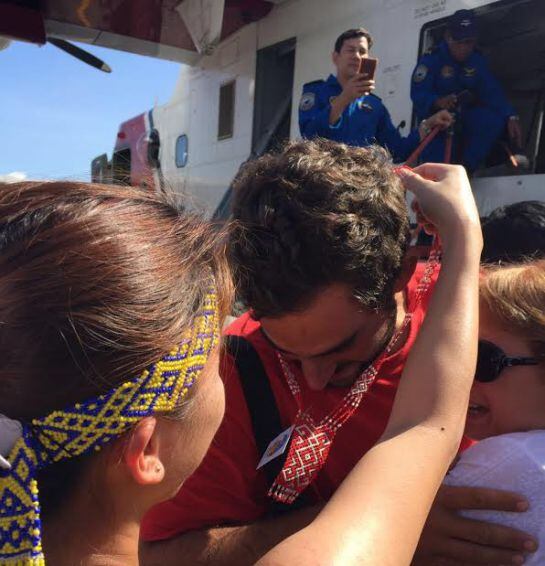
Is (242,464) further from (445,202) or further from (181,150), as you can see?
(181,150)

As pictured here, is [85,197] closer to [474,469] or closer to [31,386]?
[31,386]

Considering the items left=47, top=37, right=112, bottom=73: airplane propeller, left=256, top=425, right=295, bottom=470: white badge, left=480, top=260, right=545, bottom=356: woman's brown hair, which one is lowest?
left=256, top=425, right=295, bottom=470: white badge

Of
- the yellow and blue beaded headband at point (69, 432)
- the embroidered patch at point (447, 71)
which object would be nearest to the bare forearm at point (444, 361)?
the yellow and blue beaded headband at point (69, 432)

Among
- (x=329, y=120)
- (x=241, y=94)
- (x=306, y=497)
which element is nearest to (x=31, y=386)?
(x=306, y=497)

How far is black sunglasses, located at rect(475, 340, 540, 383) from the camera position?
1372 mm

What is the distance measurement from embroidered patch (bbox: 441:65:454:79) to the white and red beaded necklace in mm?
2918

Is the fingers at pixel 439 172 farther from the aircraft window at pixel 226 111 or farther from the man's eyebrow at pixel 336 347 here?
the aircraft window at pixel 226 111

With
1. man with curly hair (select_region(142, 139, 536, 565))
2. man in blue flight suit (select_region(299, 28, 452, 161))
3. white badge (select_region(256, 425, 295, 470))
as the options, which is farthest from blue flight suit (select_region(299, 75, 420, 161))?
white badge (select_region(256, 425, 295, 470))

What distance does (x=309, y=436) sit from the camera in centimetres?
138

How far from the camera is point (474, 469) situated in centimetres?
127

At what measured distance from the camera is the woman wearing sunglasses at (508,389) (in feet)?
4.04

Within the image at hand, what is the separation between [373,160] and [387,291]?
13.2 inches

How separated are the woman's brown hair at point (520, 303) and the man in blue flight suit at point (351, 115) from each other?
2.69 metres

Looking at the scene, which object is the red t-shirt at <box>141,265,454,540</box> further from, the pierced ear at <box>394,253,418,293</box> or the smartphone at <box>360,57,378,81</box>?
the smartphone at <box>360,57,378,81</box>
